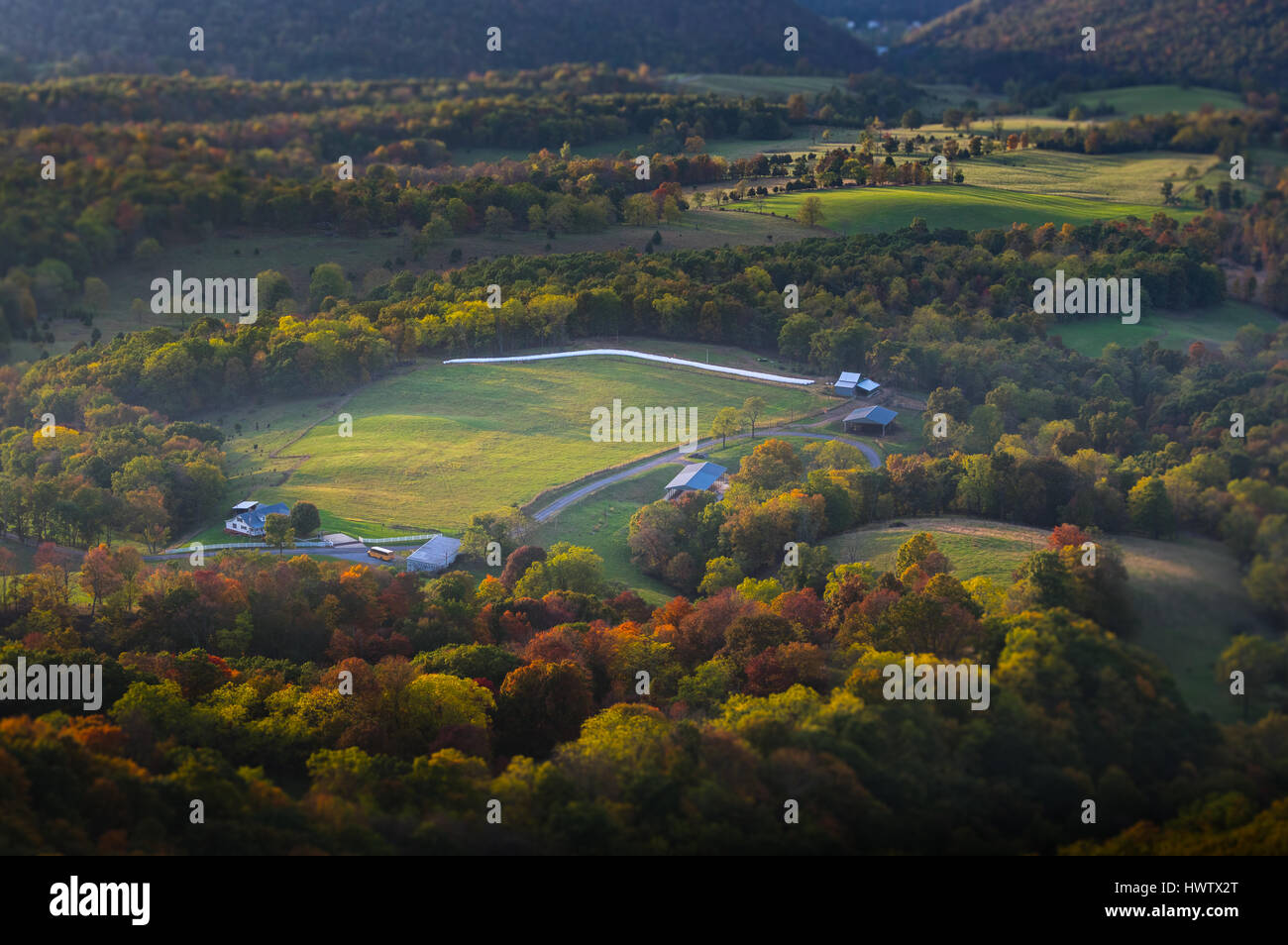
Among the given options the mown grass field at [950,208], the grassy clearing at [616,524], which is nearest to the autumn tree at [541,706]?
the grassy clearing at [616,524]

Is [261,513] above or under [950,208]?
under

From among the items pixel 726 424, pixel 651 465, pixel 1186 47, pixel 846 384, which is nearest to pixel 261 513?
pixel 651 465

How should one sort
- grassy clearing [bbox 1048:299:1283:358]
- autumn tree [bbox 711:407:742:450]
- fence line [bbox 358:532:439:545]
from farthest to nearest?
grassy clearing [bbox 1048:299:1283:358], autumn tree [bbox 711:407:742:450], fence line [bbox 358:532:439:545]

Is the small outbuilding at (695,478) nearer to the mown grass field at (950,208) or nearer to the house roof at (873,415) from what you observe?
the house roof at (873,415)

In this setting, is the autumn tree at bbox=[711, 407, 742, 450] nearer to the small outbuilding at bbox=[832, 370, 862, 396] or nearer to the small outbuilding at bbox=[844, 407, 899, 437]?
the small outbuilding at bbox=[844, 407, 899, 437]

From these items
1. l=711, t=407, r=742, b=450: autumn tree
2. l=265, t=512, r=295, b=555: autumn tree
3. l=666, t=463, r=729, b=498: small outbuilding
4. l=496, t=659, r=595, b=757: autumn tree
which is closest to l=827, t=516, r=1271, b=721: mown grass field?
l=496, t=659, r=595, b=757: autumn tree

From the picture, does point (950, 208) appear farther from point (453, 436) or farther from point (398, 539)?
point (398, 539)
